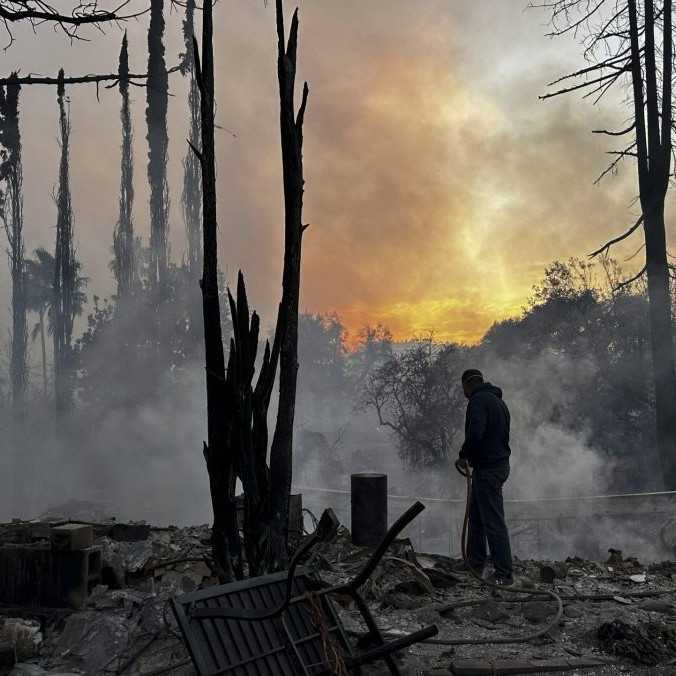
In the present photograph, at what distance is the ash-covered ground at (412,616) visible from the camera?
4188 millimetres

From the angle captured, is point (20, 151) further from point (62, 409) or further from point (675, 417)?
point (675, 417)

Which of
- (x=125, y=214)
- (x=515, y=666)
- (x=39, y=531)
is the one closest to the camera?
(x=515, y=666)

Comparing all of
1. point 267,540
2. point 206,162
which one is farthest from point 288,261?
point 267,540

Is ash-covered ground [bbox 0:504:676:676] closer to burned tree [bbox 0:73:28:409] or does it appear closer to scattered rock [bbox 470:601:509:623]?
scattered rock [bbox 470:601:509:623]

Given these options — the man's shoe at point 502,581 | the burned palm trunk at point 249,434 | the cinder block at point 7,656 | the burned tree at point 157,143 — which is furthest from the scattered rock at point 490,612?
the burned tree at point 157,143

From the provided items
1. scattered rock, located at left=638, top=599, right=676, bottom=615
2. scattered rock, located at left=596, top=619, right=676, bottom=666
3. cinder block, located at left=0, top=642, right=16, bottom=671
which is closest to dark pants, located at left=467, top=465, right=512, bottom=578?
scattered rock, located at left=638, top=599, right=676, bottom=615

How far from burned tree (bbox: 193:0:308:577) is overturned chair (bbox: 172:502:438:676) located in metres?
1.22

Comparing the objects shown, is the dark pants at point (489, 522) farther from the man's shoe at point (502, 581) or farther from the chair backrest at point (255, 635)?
the chair backrest at point (255, 635)

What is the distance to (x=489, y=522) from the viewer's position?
6113 millimetres

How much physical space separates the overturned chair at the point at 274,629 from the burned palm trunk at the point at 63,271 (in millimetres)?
30637

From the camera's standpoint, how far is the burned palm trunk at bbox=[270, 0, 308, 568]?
438cm

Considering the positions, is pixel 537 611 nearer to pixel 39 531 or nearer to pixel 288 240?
pixel 288 240

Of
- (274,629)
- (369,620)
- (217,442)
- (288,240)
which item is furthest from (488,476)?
(274,629)

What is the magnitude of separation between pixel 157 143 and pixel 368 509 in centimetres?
2894
